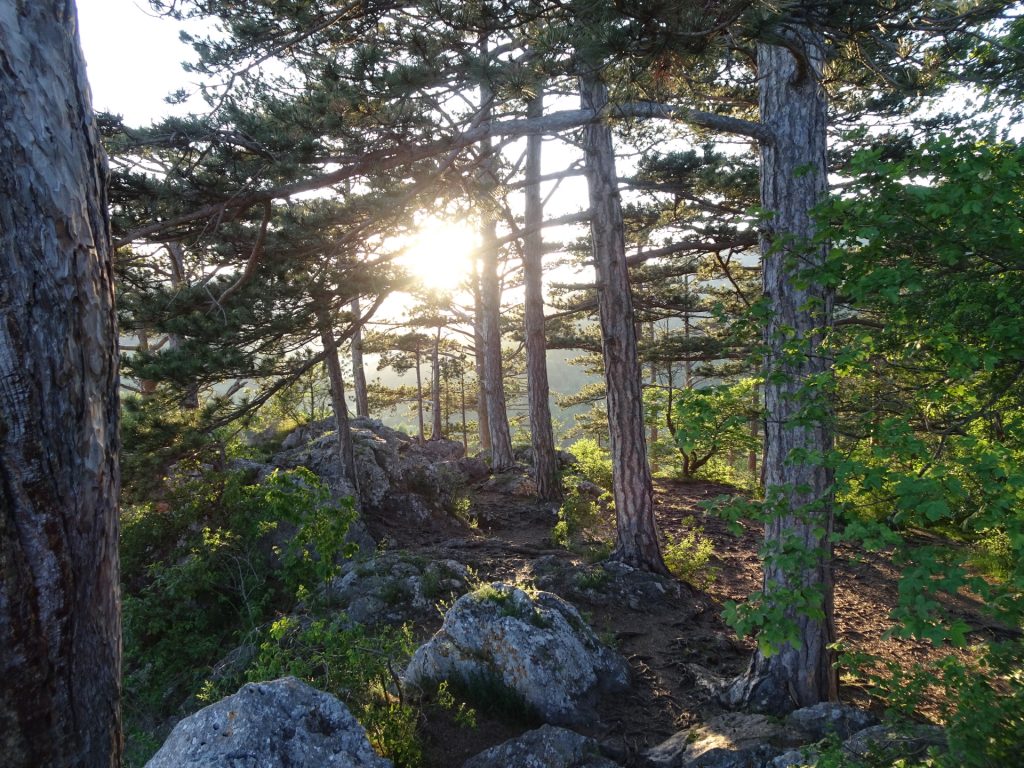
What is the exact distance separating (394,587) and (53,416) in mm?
4634

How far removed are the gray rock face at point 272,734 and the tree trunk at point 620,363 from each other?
5.03 meters

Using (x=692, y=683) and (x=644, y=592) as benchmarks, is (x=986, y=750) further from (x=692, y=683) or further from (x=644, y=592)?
(x=644, y=592)

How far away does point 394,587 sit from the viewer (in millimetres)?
6254

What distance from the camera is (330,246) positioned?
19.6 feet

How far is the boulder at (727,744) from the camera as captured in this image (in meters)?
3.54

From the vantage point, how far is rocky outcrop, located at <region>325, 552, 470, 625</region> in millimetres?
5992

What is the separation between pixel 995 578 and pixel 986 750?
7.71m

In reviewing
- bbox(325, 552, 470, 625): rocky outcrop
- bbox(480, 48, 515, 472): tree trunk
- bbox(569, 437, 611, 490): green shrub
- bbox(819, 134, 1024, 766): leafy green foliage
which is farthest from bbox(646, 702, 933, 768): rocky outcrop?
bbox(480, 48, 515, 472): tree trunk

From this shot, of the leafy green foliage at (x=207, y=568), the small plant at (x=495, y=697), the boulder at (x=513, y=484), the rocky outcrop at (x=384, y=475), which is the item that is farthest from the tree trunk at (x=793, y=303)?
the boulder at (x=513, y=484)

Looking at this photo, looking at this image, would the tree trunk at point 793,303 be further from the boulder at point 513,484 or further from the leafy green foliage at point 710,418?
the boulder at point 513,484

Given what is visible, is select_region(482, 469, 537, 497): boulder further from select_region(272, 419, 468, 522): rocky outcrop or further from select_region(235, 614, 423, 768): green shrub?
select_region(235, 614, 423, 768): green shrub

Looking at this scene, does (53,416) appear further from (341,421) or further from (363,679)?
(341,421)

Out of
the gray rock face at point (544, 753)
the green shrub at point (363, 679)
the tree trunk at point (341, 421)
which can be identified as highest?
the tree trunk at point (341, 421)

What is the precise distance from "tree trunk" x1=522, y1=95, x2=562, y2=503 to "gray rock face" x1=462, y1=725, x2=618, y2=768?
8.15 metres
